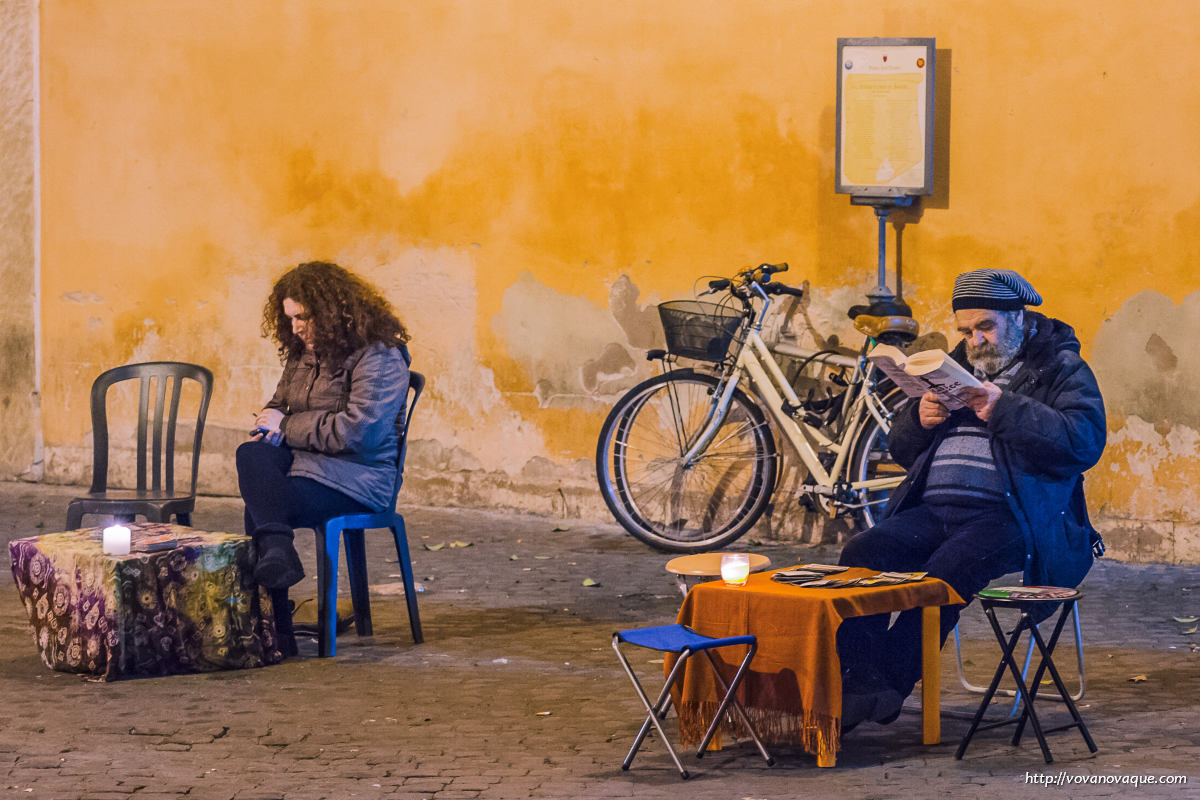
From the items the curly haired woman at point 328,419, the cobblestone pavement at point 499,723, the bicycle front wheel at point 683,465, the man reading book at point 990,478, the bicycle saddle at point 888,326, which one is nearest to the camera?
the cobblestone pavement at point 499,723

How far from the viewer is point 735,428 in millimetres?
9273

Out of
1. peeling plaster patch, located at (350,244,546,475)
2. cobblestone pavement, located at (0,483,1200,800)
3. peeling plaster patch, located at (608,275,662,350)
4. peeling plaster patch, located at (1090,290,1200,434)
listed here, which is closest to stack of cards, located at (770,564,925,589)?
cobblestone pavement, located at (0,483,1200,800)

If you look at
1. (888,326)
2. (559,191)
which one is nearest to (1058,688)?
(888,326)

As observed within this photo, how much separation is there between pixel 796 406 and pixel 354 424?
303cm

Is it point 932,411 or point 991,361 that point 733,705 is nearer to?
point 932,411

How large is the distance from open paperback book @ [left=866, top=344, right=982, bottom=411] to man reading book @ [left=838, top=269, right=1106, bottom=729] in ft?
0.19

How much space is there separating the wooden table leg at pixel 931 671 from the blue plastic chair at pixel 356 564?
2.36 metres

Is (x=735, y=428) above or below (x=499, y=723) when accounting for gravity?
above

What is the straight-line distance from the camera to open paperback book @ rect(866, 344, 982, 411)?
5.56 metres

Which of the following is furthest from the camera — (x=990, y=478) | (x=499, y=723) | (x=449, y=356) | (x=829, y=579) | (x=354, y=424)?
(x=449, y=356)

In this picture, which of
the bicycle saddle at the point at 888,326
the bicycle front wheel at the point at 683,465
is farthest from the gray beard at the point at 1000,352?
the bicycle front wheel at the point at 683,465

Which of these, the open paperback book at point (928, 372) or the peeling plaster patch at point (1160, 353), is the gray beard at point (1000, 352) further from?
the peeling plaster patch at point (1160, 353)

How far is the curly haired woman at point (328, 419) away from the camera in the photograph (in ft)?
22.2

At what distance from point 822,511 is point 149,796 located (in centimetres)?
505
